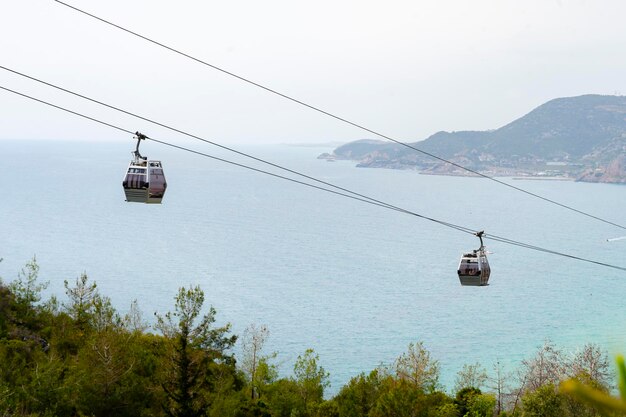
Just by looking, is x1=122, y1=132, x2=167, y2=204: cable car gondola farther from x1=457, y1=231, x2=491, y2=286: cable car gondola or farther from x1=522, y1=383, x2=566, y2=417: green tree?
x1=522, y1=383, x2=566, y2=417: green tree

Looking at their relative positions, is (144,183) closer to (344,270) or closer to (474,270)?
(474,270)

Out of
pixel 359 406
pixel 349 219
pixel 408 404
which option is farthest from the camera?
pixel 349 219

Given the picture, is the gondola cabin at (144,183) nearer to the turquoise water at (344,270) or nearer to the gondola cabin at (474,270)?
the gondola cabin at (474,270)

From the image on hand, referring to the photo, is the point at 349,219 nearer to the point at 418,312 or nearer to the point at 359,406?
the point at 418,312

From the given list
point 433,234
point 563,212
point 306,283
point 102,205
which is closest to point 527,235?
point 433,234

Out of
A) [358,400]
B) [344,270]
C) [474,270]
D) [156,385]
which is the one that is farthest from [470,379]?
[344,270]
